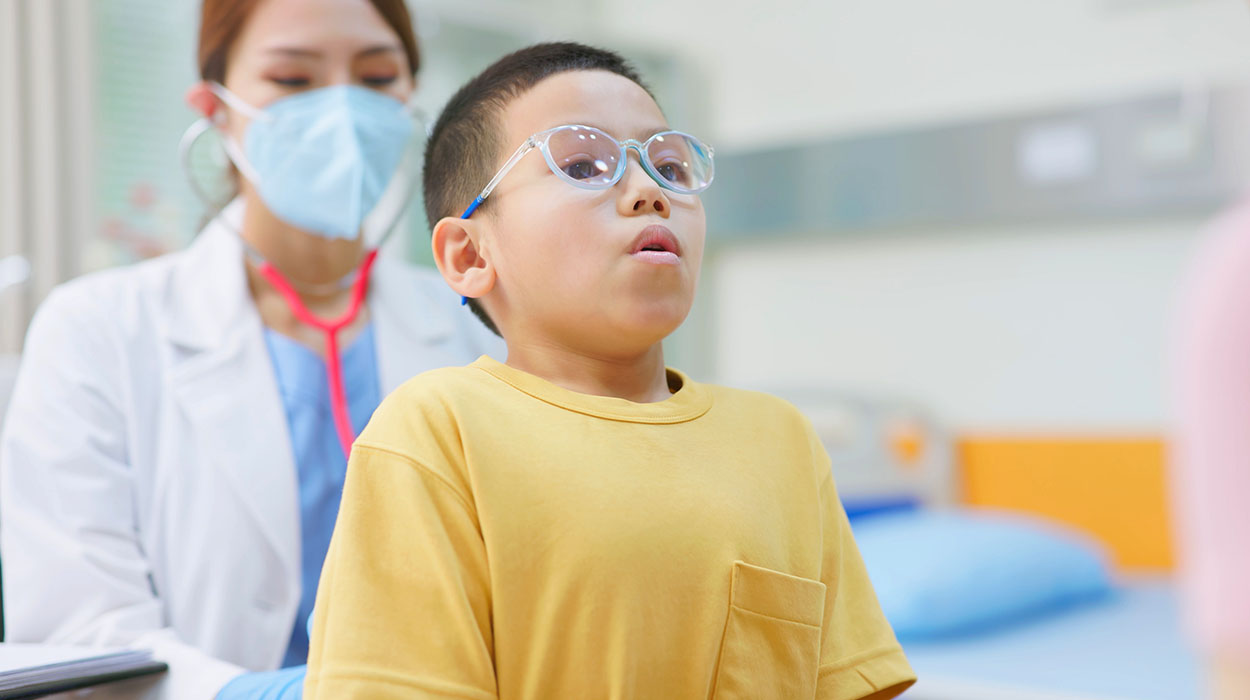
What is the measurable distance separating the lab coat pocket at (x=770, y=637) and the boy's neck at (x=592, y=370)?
16 centimetres

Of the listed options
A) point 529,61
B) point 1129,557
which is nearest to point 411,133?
point 529,61

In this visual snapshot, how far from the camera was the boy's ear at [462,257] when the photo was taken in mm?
864

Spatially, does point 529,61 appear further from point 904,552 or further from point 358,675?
point 904,552

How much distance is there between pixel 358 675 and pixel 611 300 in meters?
0.30

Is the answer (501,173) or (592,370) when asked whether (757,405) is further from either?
(501,173)

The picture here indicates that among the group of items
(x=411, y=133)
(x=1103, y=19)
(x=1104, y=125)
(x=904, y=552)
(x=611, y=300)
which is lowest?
(x=904, y=552)

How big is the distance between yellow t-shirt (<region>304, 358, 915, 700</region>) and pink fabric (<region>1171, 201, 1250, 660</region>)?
0.35 metres

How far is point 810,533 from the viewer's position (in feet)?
2.74

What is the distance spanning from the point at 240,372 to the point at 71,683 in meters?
0.45

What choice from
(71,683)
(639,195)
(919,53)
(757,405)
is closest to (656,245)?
(639,195)

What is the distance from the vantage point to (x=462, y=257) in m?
0.89

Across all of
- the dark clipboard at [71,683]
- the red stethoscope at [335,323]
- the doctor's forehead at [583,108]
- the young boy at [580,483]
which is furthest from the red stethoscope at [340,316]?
the doctor's forehead at [583,108]

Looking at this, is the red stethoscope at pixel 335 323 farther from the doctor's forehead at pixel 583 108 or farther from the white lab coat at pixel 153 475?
the doctor's forehead at pixel 583 108

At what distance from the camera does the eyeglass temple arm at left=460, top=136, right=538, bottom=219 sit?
0.83 m
